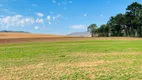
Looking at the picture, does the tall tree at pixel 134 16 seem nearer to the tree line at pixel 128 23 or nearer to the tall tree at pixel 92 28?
the tree line at pixel 128 23

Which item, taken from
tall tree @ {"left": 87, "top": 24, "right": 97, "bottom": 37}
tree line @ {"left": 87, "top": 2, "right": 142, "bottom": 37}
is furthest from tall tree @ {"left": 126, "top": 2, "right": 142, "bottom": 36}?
tall tree @ {"left": 87, "top": 24, "right": 97, "bottom": 37}

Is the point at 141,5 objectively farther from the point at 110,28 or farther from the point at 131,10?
the point at 110,28

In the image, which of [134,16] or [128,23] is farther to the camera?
[128,23]

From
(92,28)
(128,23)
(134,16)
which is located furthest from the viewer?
(92,28)

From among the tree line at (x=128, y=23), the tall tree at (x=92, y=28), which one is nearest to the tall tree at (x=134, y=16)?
the tree line at (x=128, y=23)

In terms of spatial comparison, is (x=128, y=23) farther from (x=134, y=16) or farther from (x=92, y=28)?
(x=92, y=28)

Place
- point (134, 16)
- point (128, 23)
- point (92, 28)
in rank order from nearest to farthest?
point (134, 16), point (128, 23), point (92, 28)

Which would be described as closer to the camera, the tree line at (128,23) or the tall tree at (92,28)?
the tree line at (128,23)

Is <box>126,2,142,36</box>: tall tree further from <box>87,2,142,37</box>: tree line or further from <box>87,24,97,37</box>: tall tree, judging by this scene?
<box>87,24,97,37</box>: tall tree

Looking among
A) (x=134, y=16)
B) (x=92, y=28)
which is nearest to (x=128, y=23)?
(x=134, y=16)

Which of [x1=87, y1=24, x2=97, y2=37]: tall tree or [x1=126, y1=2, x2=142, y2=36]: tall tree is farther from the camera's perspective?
[x1=87, y1=24, x2=97, y2=37]: tall tree

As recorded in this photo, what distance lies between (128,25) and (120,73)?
6887 cm

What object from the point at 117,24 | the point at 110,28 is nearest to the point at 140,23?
the point at 117,24

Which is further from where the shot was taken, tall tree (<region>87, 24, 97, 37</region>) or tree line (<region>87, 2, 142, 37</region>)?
tall tree (<region>87, 24, 97, 37</region>)
